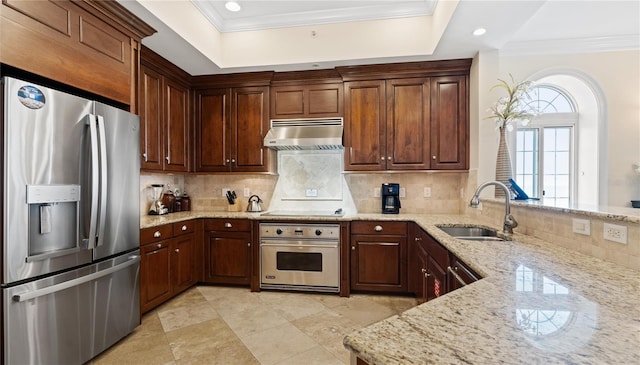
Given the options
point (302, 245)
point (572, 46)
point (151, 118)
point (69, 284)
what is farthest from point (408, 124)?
point (69, 284)

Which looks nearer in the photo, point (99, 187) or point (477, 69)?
point (99, 187)

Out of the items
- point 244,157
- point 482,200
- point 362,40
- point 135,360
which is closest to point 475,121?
point 482,200

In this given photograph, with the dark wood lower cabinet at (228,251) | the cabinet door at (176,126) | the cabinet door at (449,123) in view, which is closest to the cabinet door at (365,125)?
the cabinet door at (449,123)

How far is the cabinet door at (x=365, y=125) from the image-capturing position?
3430 mm

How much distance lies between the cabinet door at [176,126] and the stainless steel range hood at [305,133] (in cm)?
101

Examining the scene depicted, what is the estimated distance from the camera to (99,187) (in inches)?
78.1

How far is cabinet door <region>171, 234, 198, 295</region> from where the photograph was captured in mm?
3055

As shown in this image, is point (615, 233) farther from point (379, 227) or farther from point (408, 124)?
point (408, 124)

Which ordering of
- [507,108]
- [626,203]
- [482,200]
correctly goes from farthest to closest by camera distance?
[626,203] < [482,200] < [507,108]

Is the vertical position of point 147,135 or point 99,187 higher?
point 147,135

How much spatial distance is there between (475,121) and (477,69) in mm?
526

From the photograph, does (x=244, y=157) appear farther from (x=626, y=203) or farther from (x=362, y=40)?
(x=626, y=203)

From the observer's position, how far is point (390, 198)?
3562 millimetres

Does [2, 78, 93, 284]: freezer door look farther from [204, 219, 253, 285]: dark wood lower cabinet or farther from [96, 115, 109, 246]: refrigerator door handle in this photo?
[204, 219, 253, 285]: dark wood lower cabinet
